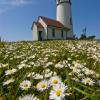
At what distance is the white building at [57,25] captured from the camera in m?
49.0

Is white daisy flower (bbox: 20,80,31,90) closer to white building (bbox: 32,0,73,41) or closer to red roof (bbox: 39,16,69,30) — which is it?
white building (bbox: 32,0,73,41)

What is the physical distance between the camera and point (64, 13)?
2021 inches

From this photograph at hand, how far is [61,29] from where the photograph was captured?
51.9 metres

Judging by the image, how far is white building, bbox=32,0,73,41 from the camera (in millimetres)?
48969

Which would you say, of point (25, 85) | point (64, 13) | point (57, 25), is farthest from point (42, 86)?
point (64, 13)

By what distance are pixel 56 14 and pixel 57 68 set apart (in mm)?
51573

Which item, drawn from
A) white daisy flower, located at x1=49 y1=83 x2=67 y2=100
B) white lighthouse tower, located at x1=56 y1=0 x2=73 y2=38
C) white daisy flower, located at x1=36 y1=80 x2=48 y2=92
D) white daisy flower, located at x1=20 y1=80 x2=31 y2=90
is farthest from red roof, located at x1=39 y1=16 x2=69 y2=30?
white daisy flower, located at x1=49 y1=83 x2=67 y2=100

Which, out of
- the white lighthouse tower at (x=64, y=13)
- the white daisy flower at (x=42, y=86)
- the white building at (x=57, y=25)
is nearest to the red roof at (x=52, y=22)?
the white building at (x=57, y=25)

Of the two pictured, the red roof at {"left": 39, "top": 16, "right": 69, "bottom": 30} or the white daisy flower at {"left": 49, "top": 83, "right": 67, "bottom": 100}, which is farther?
the red roof at {"left": 39, "top": 16, "right": 69, "bottom": 30}

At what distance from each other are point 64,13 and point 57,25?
3.09m

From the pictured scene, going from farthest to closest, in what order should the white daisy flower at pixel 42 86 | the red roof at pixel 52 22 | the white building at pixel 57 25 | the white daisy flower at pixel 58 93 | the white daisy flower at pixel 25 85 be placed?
1. the white building at pixel 57 25
2. the red roof at pixel 52 22
3. the white daisy flower at pixel 25 85
4. the white daisy flower at pixel 42 86
5. the white daisy flower at pixel 58 93

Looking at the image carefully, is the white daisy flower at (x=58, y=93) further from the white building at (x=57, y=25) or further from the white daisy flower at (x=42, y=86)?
the white building at (x=57, y=25)

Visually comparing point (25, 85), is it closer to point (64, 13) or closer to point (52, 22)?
point (52, 22)

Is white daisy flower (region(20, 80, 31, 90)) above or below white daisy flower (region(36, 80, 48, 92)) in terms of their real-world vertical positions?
below
